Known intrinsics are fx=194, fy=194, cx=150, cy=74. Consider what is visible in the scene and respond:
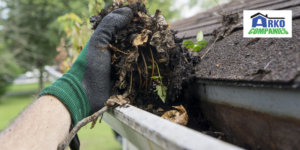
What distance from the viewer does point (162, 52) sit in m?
1.05

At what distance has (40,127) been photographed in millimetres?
929

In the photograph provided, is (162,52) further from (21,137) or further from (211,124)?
(21,137)

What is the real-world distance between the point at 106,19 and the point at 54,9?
13976 mm

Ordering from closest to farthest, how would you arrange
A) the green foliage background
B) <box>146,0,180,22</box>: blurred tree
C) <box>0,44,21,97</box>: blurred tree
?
<box>0,44,21,97</box>: blurred tree
the green foliage background
<box>146,0,180,22</box>: blurred tree

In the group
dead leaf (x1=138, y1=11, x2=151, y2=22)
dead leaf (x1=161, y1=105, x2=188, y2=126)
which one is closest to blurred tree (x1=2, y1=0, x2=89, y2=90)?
dead leaf (x1=138, y1=11, x2=151, y2=22)

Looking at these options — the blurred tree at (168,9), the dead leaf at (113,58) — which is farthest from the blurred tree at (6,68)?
the dead leaf at (113,58)

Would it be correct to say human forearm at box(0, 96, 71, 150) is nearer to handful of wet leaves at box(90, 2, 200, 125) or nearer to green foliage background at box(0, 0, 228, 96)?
handful of wet leaves at box(90, 2, 200, 125)

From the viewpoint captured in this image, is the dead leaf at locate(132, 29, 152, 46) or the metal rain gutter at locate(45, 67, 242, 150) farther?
the dead leaf at locate(132, 29, 152, 46)

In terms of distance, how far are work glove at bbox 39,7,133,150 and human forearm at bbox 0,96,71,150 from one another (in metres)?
0.08

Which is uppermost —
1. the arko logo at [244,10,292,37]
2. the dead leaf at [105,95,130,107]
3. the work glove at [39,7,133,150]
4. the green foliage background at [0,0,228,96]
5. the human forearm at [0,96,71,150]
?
the green foliage background at [0,0,228,96]

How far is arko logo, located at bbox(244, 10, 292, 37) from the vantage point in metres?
0.95

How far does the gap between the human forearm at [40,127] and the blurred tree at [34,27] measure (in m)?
12.0

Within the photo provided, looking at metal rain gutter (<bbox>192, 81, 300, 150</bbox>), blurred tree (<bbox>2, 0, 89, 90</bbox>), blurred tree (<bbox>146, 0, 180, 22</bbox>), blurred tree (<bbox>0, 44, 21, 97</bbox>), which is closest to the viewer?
metal rain gutter (<bbox>192, 81, 300, 150</bbox>)

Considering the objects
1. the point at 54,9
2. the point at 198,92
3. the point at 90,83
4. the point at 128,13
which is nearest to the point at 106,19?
the point at 128,13
